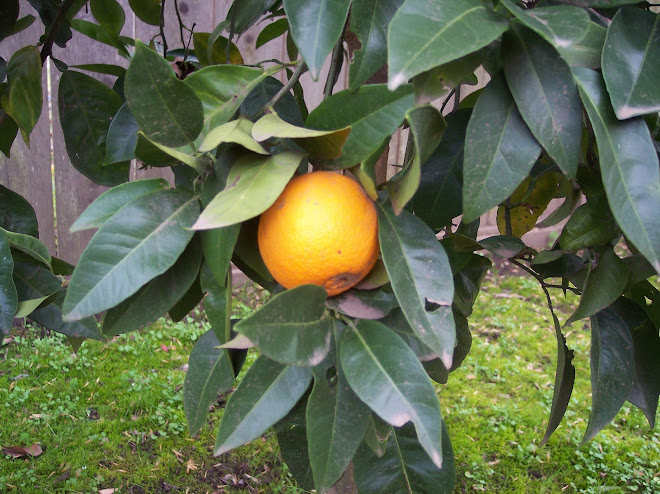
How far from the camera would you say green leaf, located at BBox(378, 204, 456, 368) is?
472 millimetres

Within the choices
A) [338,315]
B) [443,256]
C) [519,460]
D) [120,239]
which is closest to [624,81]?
[443,256]

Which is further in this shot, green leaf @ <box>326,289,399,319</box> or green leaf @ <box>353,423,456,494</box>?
green leaf @ <box>353,423,456,494</box>

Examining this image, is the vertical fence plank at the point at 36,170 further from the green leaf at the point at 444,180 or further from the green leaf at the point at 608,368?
the green leaf at the point at 608,368

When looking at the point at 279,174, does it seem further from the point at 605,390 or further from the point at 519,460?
the point at 519,460

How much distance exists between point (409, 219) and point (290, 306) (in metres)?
0.13

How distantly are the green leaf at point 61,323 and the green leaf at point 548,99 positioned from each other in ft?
1.79

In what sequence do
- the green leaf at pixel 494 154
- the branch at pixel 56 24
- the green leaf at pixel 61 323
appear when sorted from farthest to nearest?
the branch at pixel 56 24
the green leaf at pixel 61 323
the green leaf at pixel 494 154

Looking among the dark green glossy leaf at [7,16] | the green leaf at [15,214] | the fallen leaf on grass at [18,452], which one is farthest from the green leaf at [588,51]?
the fallen leaf on grass at [18,452]

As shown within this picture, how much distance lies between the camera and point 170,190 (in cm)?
55

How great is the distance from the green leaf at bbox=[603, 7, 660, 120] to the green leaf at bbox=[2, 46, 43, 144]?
2.72ft

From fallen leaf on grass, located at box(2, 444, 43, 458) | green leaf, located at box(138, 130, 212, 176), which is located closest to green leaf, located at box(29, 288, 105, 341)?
green leaf, located at box(138, 130, 212, 176)

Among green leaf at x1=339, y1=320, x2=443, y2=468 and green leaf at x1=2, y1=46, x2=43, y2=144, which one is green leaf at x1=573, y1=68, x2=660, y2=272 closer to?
green leaf at x1=339, y1=320, x2=443, y2=468

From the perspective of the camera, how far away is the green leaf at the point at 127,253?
1.58 ft

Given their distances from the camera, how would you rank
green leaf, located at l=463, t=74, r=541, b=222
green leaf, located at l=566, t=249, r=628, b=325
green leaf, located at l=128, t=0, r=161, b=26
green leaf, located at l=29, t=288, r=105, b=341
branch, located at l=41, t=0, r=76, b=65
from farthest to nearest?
green leaf, located at l=128, t=0, r=161, b=26 → branch, located at l=41, t=0, r=76, b=65 → green leaf, located at l=29, t=288, r=105, b=341 → green leaf, located at l=566, t=249, r=628, b=325 → green leaf, located at l=463, t=74, r=541, b=222
